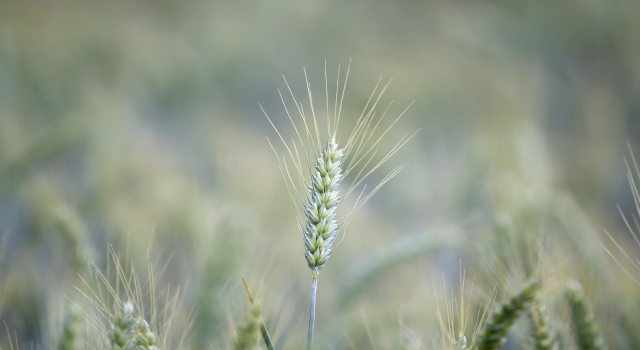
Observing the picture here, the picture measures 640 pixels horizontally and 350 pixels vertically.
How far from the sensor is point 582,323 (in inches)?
35.8

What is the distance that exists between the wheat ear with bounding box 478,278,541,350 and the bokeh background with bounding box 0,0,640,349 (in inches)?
8.1

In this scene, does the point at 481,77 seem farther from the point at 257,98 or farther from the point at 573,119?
the point at 257,98

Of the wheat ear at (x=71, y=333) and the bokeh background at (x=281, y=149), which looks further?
the bokeh background at (x=281, y=149)

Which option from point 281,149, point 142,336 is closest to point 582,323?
point 142,336

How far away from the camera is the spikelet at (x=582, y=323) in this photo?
35.6 inches

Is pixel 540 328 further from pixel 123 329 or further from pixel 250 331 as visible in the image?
pixel 123 329

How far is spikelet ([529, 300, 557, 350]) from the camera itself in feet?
2.63

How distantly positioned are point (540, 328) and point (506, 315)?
161mm

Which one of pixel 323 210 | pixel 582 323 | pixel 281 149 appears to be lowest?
pixel 281 149

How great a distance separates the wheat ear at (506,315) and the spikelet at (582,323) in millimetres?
305

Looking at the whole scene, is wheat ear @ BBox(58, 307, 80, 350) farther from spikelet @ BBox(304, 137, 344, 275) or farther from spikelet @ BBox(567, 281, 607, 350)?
spikelet @ BBox(567, 281, 607, 350)

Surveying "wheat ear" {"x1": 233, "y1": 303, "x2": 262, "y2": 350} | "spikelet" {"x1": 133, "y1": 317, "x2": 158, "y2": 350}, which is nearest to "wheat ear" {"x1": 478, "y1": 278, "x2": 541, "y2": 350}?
"wheat ear" {"x1": 233, "y1": 303, "x2": 262, "y2": 350}

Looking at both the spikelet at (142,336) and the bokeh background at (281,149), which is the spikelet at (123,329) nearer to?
the spikelet at (142,336)

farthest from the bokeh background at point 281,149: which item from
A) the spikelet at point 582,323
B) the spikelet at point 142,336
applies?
the spikelet at point 142,336
